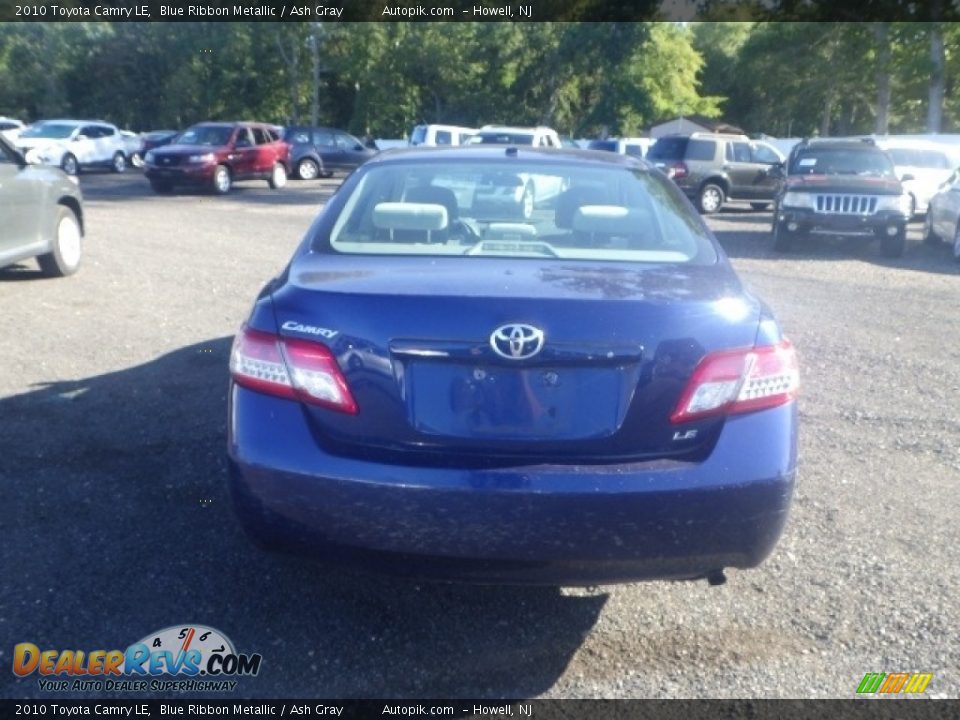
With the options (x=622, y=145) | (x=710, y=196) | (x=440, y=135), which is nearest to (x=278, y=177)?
(x=440, y=135)

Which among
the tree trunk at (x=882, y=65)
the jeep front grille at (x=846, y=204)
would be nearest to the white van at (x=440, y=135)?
the jeep front grille at (x=846, y=204)

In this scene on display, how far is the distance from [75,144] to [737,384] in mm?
30334

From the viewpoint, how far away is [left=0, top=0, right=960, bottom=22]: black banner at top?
112 ft

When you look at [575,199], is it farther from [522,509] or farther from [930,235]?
[930,235]

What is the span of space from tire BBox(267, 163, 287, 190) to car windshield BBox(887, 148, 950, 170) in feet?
49.3

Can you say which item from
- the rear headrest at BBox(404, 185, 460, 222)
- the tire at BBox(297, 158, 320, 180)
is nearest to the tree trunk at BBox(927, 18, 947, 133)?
the tire at BBox(297, 158, 320, 180)

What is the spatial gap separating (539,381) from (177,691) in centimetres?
152

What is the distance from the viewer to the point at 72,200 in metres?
10.3

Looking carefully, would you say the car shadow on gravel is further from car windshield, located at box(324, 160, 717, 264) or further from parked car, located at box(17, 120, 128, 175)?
parked car, located at box(17, 120, 128, 175)

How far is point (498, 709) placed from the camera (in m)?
3.07

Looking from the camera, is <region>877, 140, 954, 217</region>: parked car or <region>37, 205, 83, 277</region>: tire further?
<region>877, 140, 954, 217</region>: parked car

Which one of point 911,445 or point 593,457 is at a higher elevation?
point 593,457

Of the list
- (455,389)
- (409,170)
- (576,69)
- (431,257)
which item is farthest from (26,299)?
(576,69)

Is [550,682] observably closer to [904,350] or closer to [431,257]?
[431,257]
